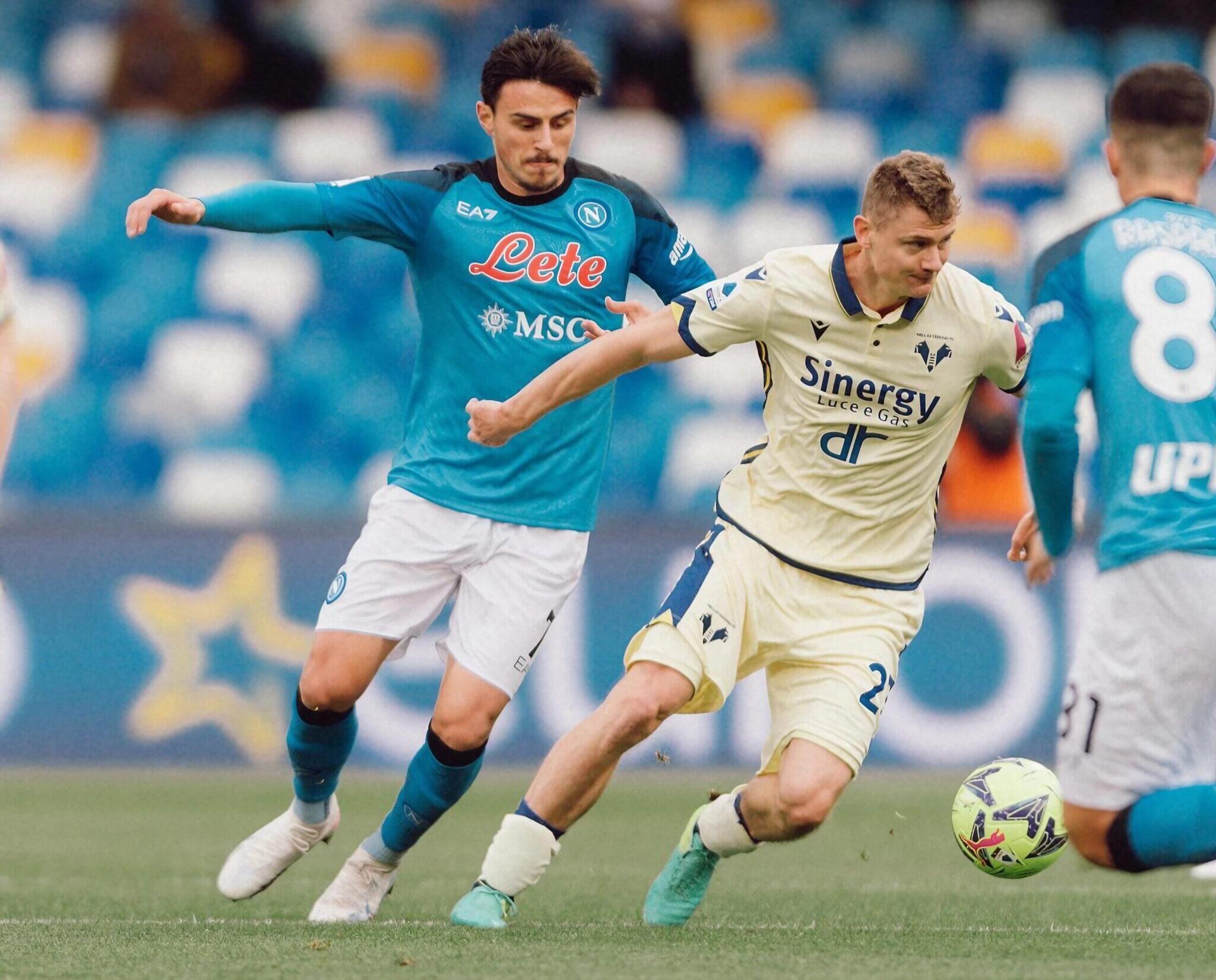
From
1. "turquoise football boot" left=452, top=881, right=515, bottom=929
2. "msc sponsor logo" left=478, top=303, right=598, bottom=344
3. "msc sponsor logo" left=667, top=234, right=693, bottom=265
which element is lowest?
"turquoise football boot" left=452, top=881, right=515, bottom=929

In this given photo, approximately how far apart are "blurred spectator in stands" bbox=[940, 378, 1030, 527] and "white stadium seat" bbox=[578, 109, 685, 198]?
3.85 m

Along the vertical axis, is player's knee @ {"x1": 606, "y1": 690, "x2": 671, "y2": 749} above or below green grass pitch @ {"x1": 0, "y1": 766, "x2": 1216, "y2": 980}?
above

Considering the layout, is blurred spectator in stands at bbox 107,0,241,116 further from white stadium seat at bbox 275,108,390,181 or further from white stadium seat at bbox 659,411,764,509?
white stadium seat at bbox 659,411,764,509

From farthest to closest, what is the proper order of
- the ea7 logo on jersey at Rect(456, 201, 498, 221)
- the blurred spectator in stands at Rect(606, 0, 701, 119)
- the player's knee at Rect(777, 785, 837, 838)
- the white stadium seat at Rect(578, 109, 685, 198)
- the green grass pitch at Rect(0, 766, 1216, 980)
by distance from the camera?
the blurred spectator in stands at Rect(606, 0, 701, 119), the white stadium seat at Rect(578, 109, 685, 198), the ea7 logo on jersey at Rect(456, 201, 498, 221), the player's knee at Rect(777, 785, 837, 838), the green grass pitch at Rect(0, 766, 1216, 980)

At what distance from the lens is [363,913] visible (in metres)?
6.21

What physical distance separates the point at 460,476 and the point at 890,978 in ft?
7.52

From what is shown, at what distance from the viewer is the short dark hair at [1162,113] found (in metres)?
4.72

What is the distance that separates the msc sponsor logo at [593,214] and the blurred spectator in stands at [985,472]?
19.4ft

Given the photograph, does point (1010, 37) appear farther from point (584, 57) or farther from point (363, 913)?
point (363, 913)

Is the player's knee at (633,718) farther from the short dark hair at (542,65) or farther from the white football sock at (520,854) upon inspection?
the short dark hair at (542,65)

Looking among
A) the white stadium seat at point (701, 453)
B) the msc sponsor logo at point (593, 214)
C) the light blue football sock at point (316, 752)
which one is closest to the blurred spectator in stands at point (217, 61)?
the white stadium seat at point (701, 453)

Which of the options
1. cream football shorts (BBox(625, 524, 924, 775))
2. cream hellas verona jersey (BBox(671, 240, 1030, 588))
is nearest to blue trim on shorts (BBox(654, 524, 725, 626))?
cream football shorts (BBox(625, 524, 924, 775))

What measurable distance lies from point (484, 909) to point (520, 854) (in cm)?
18

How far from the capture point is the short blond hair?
543 centimetres
